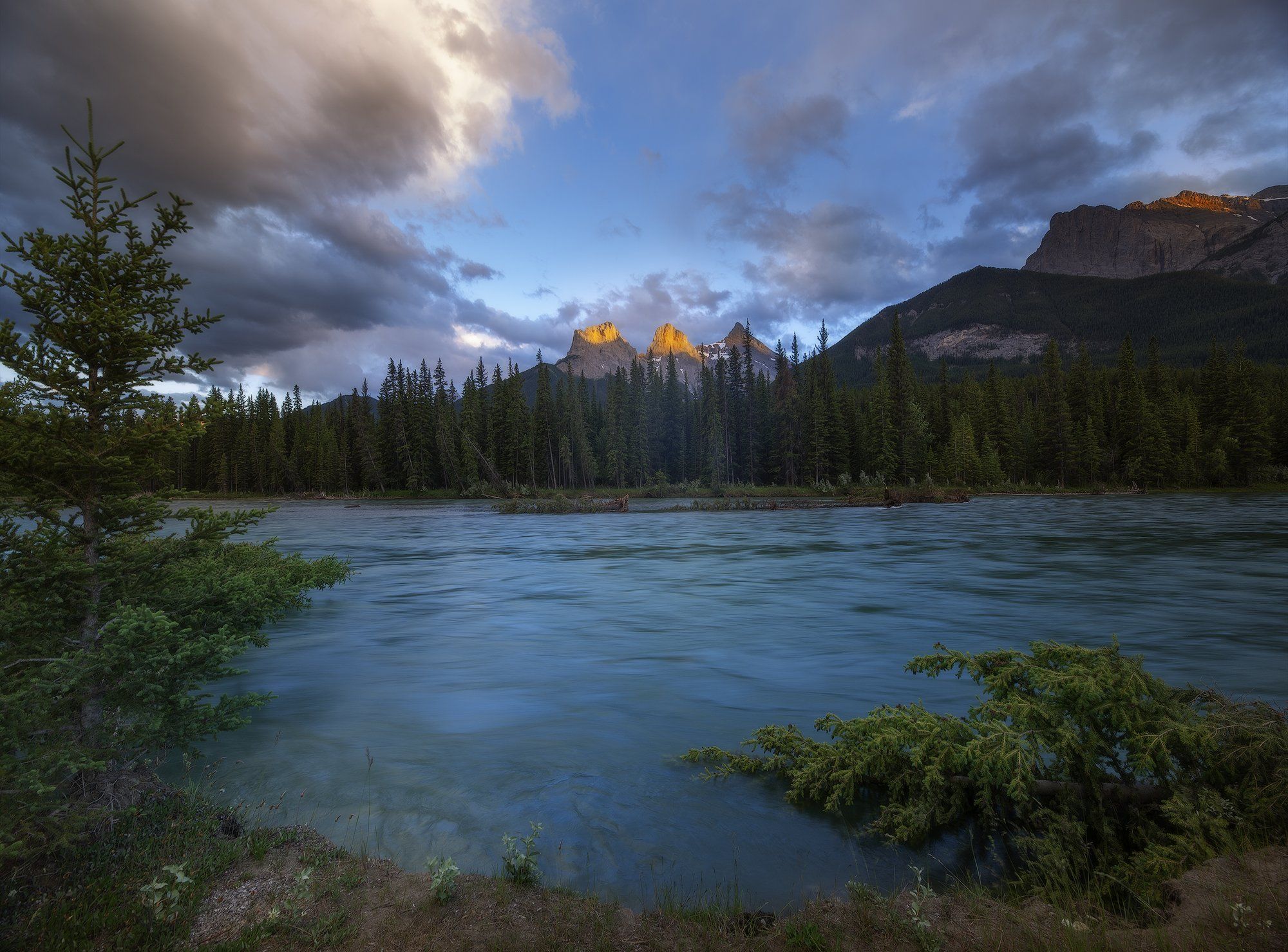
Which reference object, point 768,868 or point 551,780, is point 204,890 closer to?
point 551,780

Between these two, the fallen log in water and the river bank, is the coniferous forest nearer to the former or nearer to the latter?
the fallen log in water

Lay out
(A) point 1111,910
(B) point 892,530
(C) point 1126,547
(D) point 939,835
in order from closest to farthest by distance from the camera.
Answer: (A) point 1111,910 → (D) point 939,835 → (C) point 1126,547 → (B) point 892,530

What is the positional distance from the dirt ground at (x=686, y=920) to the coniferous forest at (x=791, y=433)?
59.9 m

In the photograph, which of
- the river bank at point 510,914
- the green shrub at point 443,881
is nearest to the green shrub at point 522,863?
the river bank at point 510,914

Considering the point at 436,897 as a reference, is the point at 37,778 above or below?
above

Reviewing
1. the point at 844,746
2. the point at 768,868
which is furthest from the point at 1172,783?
the point at 768,868

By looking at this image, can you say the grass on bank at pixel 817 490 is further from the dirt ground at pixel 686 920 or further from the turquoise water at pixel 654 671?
the dirt ground at pixel 686 920

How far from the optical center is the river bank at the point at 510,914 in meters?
3.62

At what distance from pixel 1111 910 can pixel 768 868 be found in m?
2.35

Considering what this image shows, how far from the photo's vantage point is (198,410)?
679 centimetres

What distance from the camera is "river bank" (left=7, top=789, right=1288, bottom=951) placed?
143 inches

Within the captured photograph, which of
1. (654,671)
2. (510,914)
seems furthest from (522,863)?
(654,671)

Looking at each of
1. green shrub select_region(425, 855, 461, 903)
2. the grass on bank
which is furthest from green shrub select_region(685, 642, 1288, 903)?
the grass on bank

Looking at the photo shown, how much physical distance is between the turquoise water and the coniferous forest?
4487 centimetres
